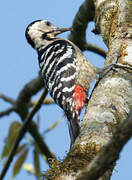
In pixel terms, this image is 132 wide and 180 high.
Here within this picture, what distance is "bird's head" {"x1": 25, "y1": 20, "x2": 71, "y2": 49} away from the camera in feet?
17.8

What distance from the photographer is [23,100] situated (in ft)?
19.0

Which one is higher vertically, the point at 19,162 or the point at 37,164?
the point at 19,162

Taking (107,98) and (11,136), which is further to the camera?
(11,136)

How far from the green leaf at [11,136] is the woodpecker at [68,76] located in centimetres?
118

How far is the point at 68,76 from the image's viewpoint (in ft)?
13.4

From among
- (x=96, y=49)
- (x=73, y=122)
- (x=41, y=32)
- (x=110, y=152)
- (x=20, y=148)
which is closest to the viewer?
(x=110, y=152)

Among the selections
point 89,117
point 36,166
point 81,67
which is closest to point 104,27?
point 81,67

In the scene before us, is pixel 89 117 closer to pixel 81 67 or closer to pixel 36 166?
pixel 81 67

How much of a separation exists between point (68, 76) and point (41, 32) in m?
1.61

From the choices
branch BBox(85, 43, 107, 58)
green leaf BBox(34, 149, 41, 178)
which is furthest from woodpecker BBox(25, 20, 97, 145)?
green leaf BBox(34, 149, 41, 178)

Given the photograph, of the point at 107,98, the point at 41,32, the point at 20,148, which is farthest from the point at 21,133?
the point at 107,98

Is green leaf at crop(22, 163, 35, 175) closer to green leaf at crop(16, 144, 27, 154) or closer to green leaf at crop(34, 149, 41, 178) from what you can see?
green leaf at crop(34, 149, 41, 178)

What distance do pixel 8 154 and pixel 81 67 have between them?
1.97 m

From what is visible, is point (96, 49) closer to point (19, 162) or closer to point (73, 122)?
point (19, 162)
